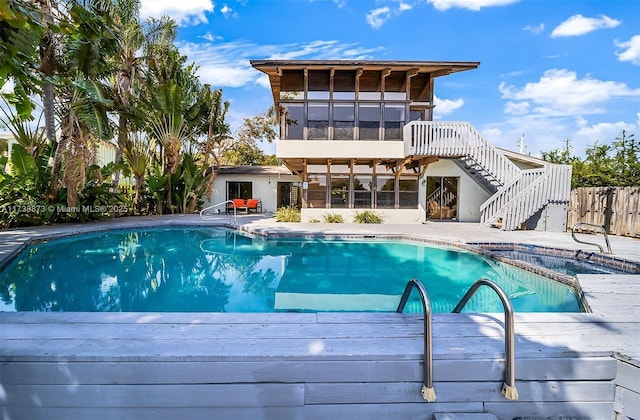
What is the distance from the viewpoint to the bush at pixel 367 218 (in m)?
14.5

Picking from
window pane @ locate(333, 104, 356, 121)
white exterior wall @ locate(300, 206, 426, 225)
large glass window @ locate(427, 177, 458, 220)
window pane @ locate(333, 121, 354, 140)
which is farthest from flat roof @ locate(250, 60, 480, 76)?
white exterior wall @ locate(300, 206, 426, 225)

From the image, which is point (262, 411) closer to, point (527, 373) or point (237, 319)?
point (237, 319)

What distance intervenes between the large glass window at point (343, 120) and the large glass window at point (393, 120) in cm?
152

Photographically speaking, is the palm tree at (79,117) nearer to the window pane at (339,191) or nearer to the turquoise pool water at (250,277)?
the turquoise pool water at (250,277)

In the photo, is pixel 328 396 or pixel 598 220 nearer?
pixel 328 396

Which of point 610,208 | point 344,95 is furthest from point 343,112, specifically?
point 610,208

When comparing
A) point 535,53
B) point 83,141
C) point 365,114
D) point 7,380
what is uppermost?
point 535,53

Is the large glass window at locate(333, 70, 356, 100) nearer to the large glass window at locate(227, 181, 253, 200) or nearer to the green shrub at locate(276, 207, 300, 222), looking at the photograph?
the green shrub at locate(276, 207, 300, 222)

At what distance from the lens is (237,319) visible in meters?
3.17

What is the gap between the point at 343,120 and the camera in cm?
1412

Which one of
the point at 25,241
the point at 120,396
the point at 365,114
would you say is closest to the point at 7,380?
the point at 120,396

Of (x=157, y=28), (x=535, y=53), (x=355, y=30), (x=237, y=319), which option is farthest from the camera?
(x=157, y=28)

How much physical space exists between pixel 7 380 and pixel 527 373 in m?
3.84

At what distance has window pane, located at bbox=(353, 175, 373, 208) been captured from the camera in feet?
50.0
